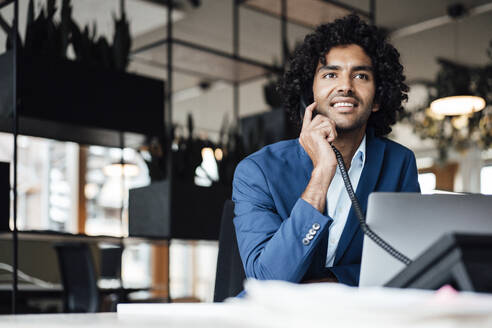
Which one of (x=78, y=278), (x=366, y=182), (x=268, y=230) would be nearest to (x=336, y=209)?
(x=366, y=182)

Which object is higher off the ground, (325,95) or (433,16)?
(433,16)

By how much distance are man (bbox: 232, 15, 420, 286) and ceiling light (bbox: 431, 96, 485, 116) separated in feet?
14.2

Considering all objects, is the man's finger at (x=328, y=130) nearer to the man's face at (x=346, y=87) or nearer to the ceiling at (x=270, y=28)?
the man's face at (x=346, y=87)

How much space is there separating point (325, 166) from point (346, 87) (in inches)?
14.2

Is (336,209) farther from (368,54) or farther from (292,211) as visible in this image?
(368,54)

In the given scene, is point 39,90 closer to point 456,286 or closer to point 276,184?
point 276,184

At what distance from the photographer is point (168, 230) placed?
11.3ft

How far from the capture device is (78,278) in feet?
13.3

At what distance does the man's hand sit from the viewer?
1.28 meters

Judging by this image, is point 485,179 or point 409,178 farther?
point 485,179

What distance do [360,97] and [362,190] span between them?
0.97 feet

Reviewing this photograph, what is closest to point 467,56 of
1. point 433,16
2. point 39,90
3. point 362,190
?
point 433,16

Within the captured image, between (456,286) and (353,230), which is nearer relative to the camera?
(456,286)

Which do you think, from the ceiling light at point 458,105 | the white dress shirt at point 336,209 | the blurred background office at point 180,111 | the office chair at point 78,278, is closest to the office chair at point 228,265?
the blurred background office at point 180,111
